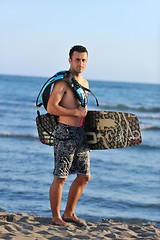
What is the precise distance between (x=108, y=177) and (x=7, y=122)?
1133 cm

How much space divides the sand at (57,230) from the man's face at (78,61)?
1.52 m

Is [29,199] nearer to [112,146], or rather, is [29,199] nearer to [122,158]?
[112,146]

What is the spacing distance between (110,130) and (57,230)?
110 centimetres

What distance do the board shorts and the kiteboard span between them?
105 mm

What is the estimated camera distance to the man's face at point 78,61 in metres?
5.62

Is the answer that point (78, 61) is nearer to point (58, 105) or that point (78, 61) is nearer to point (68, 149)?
point (58, 105)

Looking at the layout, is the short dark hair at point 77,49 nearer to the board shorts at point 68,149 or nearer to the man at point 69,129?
the man at point 69,129

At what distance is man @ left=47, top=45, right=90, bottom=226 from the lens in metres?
5.56

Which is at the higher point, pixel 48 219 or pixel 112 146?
pixel 112 146

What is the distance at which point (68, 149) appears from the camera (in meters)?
5.65

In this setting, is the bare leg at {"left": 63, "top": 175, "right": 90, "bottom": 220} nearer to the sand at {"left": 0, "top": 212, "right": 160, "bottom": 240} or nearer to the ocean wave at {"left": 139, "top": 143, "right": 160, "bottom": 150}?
the sand at {"left": 0, "top": 212, "right": 160, "bottom": 240}

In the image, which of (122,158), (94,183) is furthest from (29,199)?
(122,158)

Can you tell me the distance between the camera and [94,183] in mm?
9570

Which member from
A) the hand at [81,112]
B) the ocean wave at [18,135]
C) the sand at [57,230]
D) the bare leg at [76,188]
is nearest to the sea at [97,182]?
the ocean wave at [18,135]
